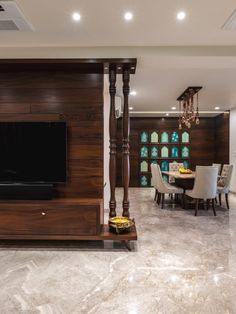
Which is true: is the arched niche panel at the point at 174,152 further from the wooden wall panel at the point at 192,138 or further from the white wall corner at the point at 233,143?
the white wall corner at the point at 233,143

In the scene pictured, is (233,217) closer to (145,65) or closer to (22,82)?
(145,65)

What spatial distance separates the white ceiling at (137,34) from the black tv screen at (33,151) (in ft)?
3.15

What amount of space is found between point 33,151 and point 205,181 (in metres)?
3.15

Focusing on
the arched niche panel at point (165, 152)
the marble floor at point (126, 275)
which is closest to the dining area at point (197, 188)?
the marble floor at point (126, 275)

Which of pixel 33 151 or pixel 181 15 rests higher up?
pixel 181 15

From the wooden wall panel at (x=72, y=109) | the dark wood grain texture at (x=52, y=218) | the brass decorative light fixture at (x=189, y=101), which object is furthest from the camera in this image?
the brass decorative light fixture at (x=189, y=101)

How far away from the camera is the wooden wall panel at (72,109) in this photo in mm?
3670

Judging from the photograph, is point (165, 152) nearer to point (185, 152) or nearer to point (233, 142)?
point (185, 152)

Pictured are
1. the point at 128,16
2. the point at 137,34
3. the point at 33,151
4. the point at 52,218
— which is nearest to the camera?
the point at 128,16

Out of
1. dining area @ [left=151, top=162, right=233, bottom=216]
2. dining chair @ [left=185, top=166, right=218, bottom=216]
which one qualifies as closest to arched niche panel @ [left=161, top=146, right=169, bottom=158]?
dining area @ [left=151, top=162, right=233, bottom=216]

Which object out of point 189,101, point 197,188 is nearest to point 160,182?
point 197,188

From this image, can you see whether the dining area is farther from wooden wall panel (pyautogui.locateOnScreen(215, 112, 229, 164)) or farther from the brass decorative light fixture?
wooden wall panel (pyautogui.locateOnScreen(215, 112, 229, 164))

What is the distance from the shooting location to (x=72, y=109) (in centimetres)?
367

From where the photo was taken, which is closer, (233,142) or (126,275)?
(126,275)
